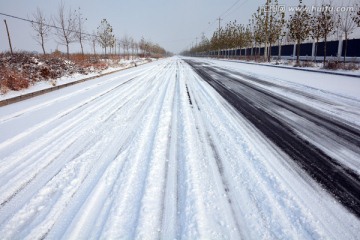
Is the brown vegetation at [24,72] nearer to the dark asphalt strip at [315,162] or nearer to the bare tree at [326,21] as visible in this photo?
the dark asphalt strip at [315,162]

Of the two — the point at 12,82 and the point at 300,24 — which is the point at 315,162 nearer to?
the point at 12,82

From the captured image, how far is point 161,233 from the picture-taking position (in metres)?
2.45

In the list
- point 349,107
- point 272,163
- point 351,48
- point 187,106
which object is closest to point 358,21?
point 351,48

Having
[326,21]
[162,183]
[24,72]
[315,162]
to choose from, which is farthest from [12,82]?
[326,21]

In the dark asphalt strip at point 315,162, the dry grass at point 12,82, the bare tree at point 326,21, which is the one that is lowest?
the dark asphalt strip at point 315,162

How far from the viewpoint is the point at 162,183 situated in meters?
3.32

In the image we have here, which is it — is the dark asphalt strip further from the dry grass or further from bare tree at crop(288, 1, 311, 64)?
bare tree at crop(288, 1, 311, 64)

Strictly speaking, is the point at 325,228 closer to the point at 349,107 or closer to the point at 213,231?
the point at 213,231

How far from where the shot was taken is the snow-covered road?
2533mm

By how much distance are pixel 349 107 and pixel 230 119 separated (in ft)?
12.7

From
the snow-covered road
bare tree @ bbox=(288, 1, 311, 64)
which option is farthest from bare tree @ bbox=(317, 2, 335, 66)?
the snow-covered road

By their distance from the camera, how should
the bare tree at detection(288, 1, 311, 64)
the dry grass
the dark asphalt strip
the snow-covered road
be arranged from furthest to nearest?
the bare tree at detection(288, 1, 311, 64), the dry grass, the dark asphalt strip, the snow-covered road

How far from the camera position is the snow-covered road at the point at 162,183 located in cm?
253

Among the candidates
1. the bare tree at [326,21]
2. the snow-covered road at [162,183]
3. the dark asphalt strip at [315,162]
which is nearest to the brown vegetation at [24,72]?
the snow-covered road at [162,183]
